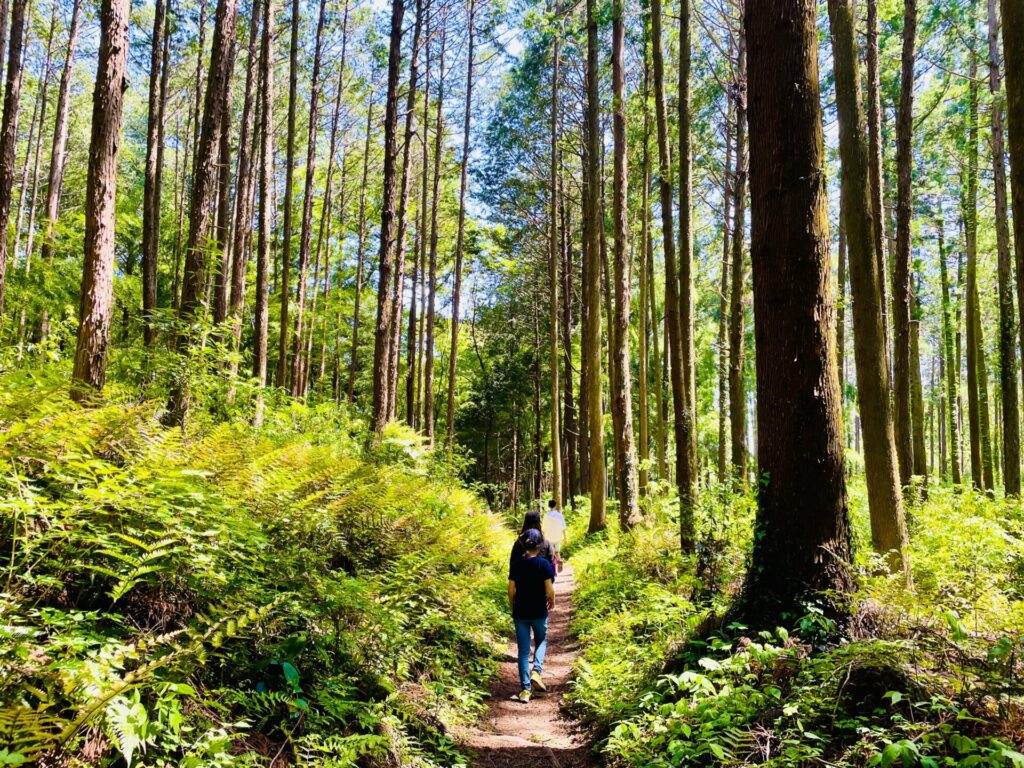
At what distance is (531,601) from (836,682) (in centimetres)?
374

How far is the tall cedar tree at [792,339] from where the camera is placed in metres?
4.44

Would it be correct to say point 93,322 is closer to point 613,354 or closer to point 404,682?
point 404,682

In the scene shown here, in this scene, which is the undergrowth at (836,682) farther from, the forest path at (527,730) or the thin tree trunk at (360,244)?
the thin tree trunk at (360,244)

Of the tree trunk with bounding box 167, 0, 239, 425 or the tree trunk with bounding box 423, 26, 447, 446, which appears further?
the tree trunk with bounding box 423, 26, 447, 446

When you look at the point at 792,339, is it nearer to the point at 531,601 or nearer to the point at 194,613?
the point at 531,601

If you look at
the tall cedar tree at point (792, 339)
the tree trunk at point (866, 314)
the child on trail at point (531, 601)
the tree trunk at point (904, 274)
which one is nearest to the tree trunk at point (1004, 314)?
the tree trunk at point (904, 274)

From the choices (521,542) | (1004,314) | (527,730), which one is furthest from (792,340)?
(1004,314)

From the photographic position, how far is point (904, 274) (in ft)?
32.8

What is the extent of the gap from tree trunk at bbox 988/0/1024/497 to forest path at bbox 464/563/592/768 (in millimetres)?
9997

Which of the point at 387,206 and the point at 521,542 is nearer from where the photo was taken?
the point at 521,542

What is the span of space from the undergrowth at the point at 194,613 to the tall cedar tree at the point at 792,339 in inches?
117

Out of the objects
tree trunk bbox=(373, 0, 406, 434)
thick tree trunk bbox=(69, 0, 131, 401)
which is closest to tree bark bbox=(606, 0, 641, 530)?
tree trunk bbox=(373, 0, 406, 434)

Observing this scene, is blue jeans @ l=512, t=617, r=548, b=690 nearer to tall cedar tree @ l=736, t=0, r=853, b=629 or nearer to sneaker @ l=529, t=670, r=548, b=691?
sneaker @ l=529, t=670, r=548, b=691

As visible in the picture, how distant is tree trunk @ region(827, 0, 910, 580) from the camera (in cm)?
636
